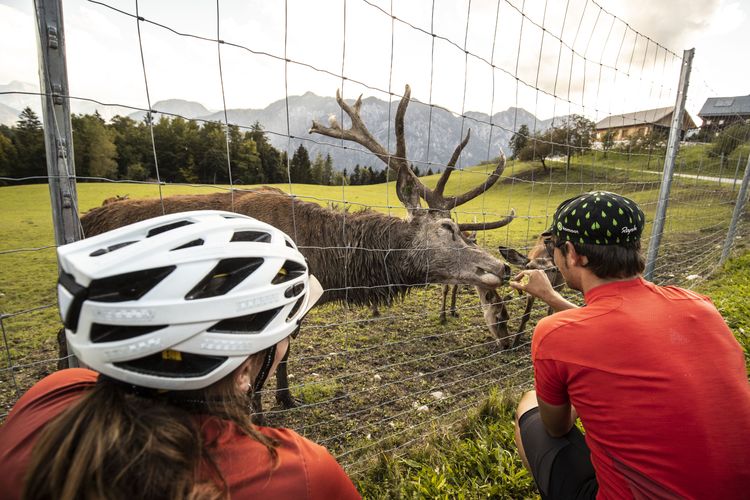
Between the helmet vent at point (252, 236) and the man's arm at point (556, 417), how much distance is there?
158cm

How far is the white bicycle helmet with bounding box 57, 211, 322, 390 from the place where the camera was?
2.92ft

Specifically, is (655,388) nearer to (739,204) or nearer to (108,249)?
(108,249)

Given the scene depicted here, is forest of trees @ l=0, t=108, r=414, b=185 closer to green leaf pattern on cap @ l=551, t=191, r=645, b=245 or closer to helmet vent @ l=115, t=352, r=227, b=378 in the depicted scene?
helmet vent @ l=115, t=352, r=227, b=378

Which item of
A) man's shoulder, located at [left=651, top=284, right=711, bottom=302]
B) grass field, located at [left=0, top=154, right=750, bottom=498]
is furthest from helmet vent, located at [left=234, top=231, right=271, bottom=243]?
man's shoulder, located at [left=651, top=284, right=711, bottom=302]

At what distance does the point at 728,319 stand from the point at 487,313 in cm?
325

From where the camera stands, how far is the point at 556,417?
1.95m

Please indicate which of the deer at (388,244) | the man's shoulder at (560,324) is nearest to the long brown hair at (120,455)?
the man's shoulder at (560,324)

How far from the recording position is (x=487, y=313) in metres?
5.63

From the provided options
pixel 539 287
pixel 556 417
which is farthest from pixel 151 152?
pixel 556 417

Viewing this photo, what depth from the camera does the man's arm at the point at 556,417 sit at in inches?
74.7

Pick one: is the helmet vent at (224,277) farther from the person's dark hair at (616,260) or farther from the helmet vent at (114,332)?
the person's dark hair at (616,260)

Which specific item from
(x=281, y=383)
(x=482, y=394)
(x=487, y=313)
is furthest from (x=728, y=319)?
(x=281, y=383)

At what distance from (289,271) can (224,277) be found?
266mm

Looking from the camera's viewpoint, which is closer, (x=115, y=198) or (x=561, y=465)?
(x=561, y=465)
